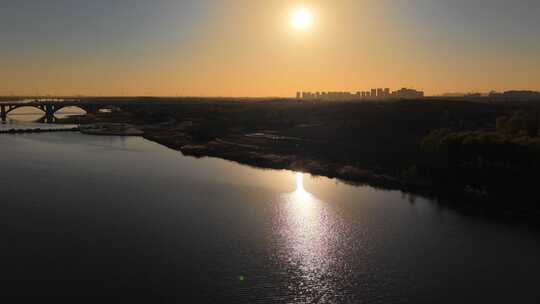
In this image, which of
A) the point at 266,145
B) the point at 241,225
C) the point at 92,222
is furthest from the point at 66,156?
the point at 241,225

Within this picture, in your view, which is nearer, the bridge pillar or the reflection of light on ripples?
the reflection of light on ripples

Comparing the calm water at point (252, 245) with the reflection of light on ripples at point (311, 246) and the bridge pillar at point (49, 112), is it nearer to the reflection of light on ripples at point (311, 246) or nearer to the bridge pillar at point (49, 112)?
the reflection of light on ripples at point (311, 246)

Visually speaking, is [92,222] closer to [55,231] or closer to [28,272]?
[55,231]

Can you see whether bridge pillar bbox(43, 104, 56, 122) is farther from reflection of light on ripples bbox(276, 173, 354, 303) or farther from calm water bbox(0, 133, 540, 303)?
reflection of light on ripples bbox(276, 173, 354, 303)

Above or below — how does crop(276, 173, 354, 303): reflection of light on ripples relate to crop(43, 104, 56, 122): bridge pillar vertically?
below

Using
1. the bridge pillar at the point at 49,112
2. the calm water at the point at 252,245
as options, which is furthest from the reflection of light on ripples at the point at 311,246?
the bridge pillar at the point at 49,112

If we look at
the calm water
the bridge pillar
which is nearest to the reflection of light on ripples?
the calm water
